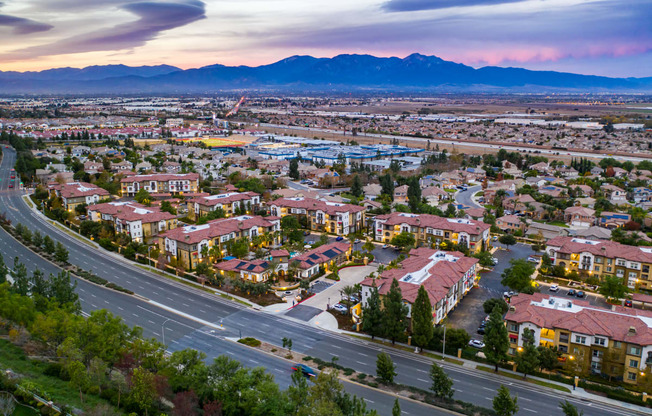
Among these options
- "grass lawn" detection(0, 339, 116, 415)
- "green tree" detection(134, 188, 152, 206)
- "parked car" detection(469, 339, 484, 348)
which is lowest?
"parked car" detection(469, 339, 484, 348)

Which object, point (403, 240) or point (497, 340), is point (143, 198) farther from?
point (497, 340)

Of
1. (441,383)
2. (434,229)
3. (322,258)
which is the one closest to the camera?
(441,383)

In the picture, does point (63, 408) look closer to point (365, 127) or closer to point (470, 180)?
point (470, 180)

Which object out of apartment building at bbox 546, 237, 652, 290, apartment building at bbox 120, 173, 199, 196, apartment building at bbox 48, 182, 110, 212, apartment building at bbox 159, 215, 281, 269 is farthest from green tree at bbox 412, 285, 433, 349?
apartment building at bbox 120, 173, 199, 196

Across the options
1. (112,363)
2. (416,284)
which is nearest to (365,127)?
(416,284)

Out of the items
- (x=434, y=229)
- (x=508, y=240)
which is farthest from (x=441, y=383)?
(x=508, y=240)

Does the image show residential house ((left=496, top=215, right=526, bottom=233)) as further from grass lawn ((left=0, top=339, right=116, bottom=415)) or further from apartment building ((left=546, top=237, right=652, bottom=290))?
grass lawn ((left=0, top=339, right=116, bottom=415))
